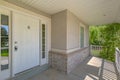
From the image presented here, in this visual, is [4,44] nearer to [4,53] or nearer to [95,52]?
[4,53]

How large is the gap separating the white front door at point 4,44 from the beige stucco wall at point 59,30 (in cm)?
194

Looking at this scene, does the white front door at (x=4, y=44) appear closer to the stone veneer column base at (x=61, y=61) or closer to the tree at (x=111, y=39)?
the stone veneer column base at (x=61, y=61)

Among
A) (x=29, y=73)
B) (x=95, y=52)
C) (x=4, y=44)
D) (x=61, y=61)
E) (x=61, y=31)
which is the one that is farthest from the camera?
(x=95, y=52)

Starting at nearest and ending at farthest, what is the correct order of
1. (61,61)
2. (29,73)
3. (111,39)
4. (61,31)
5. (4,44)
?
(4,44) < (29,73) < (61,61) < (61,31) < (111,39)

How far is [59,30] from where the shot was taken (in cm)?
415

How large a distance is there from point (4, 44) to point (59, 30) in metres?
2.13

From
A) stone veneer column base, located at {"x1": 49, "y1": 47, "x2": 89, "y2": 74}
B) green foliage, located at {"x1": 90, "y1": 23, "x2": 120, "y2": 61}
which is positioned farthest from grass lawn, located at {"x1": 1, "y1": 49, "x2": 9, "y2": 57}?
green foliage, located at {"x1": 90, "y1": 23, "x2": 120, "y2": 61}

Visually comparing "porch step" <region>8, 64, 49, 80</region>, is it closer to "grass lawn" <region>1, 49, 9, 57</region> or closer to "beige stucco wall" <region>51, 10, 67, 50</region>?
"grass lawn" <region>1, 49, 9, 57</region>

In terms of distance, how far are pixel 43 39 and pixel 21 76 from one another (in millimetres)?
1706

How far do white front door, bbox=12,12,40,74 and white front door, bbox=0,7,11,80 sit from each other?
166mm

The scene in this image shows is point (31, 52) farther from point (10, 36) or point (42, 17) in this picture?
point (42, 17)

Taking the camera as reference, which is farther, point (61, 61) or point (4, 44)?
point (61, 61)

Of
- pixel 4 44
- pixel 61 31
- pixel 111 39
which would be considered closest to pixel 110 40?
pixel 111 39

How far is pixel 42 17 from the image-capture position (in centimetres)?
407
